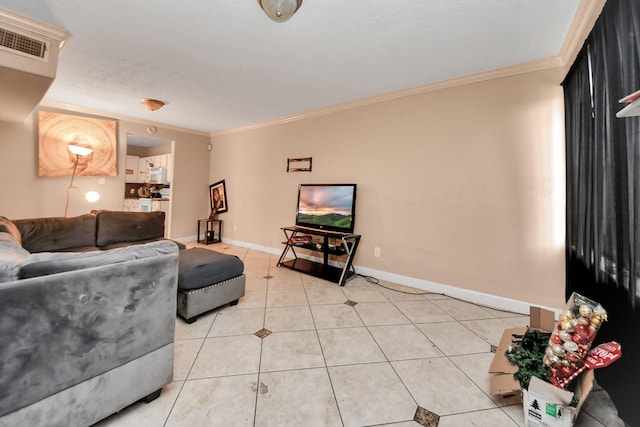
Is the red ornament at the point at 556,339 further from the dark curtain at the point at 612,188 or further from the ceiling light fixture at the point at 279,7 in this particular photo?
the ceiling light fixture at the point at 279,7

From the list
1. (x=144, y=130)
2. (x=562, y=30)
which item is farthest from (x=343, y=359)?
(x=144, y=130)

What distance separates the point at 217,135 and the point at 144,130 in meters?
1.34

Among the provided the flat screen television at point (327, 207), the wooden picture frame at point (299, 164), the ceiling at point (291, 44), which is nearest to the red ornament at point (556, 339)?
the ceiling at point (291, 44)

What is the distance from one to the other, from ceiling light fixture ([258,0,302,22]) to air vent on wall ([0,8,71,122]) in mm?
1853

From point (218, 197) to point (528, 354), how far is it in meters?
5.43

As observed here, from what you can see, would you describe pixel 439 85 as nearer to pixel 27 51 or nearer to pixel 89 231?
pixel 27 51

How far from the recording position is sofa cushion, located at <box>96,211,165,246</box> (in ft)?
9.53

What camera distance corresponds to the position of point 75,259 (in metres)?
1.11

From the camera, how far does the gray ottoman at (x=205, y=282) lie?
6.81 feet

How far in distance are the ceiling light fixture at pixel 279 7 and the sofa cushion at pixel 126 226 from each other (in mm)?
2936

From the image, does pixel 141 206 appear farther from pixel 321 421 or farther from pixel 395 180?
pixel 321 421

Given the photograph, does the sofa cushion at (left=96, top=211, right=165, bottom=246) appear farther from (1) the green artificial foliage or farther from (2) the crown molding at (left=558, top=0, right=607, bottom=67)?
(2) the crown molding at (left=558, top=0, right=607, bottom=67)

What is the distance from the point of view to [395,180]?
310 centimetres

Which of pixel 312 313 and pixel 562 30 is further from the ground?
pixel 562 30
